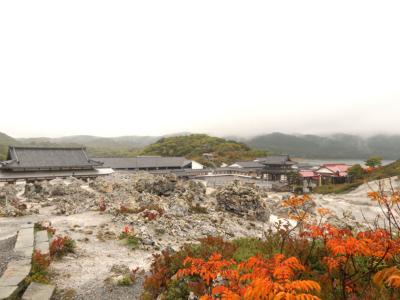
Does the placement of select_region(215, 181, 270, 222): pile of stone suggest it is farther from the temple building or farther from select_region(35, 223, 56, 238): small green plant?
the temple building

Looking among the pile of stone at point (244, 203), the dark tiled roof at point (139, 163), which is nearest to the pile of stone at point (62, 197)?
the pile of stone at point (244, 203)

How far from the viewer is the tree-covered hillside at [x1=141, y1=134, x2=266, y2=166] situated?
A: 11481cm

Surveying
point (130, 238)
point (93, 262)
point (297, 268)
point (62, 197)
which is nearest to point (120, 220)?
point (130, 238)

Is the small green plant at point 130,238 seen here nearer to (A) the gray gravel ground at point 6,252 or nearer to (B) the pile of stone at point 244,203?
(A) the gray gravel ground at point 6,252

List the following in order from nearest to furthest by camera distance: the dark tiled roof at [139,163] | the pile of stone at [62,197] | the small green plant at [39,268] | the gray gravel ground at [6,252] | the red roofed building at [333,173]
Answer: the small green plant at [39,268] < the gray gravel ground at [6,252] < the pile of stone at [62,197] < the red roofed building at [333,173] < the dark tiled roof at [139,163]

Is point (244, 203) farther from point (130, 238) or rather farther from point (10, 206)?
point (10, 206)

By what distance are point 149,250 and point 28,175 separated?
35.6 m

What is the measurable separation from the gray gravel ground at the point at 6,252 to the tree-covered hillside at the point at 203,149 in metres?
92.0

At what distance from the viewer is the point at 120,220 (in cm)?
2081

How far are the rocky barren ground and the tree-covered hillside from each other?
241ft

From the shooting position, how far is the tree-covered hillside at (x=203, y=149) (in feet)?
377

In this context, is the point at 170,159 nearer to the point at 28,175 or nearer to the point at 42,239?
the point at 28,175

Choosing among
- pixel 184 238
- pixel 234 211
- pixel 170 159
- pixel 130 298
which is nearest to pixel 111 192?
pixel 234 211

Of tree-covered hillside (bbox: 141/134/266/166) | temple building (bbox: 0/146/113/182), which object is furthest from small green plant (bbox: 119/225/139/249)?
tree-covered hillside (bbox: 141/134/266/166)
